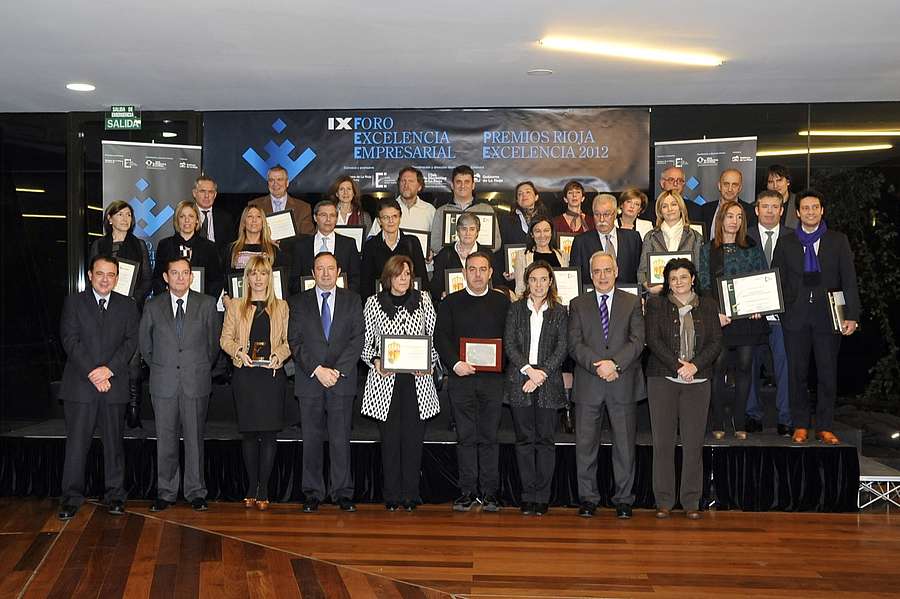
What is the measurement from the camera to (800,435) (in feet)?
22.1

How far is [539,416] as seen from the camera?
6.22m

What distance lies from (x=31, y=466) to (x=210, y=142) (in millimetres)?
3443

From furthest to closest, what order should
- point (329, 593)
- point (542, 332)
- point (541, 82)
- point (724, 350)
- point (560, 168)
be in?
1. point (560, 168)
2. point (541, 82)
3. point (724, 350)
4. point (542, 332)
5. point (329, 593)

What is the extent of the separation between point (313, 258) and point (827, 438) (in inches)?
155

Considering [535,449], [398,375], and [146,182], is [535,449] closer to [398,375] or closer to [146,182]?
[398,375]

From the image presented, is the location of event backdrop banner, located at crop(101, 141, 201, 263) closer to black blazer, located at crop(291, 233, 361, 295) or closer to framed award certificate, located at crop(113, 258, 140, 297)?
framed award certificate, located at crop(113, 258, 140, 297)

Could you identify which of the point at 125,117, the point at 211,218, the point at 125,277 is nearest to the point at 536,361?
the point at 125,277

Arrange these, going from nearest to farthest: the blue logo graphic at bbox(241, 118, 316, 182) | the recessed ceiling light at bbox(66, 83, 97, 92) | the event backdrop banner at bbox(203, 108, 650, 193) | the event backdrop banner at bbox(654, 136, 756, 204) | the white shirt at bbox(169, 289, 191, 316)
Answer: the white shirt at bbox(169, 289, 191, 316)
the recessed ceiling light at bbox(66, 83, 97, 92)
the event backdrop banner at bbox(654, 136, 756, 204)
the event backdrop banner at bbox(203, 108, 650, 193)
the blue logo graphic at bbox(241, 118, 316, 182)

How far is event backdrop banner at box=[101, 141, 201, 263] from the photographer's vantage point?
873cm

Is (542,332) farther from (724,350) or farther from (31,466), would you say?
(31,466)

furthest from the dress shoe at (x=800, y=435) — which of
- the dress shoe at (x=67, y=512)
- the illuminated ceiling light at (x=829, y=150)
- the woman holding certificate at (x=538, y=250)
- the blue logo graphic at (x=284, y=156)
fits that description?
the dress shoe at (x=67, y=512)

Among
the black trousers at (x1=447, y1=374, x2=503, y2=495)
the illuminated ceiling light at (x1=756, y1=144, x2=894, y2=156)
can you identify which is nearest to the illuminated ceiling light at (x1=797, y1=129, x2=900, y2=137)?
the illuminated ceiling light at (x1=756, y1=144, x2=894, y2=156)

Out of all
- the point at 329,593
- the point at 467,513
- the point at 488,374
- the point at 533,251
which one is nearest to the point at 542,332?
the point at 488,374

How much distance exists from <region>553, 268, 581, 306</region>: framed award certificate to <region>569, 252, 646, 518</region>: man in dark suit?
0.32 m
